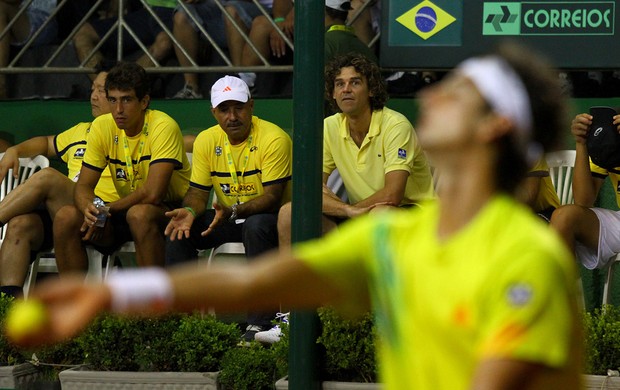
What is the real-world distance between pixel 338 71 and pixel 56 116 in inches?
106

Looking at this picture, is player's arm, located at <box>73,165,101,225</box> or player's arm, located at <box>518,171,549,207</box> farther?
player's arm, located at <box>73,165,101,225</box>

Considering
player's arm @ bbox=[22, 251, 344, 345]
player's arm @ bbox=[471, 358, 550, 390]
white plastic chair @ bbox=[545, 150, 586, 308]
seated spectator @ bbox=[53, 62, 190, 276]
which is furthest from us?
white plastic chair @ bbox=[545, 150, 586, 308]

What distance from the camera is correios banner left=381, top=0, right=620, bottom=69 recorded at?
7910mm

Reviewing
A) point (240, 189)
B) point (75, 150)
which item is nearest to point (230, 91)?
point (240, 189)

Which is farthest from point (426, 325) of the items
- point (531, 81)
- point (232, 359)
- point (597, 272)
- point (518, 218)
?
point (597, 272)

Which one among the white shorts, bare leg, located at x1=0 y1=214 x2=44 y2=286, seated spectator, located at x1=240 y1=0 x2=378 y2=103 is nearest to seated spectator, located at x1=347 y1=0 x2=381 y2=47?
seated spectator, located at x1=240 y1=0 x2=378 y2=103

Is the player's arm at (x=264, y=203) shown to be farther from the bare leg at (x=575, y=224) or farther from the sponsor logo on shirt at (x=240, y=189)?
the bare leg at (x=575, y=224)

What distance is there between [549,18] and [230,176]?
2.35 metres

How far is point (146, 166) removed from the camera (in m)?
8.43

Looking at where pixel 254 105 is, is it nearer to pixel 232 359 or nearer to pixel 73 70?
pixel 73 70

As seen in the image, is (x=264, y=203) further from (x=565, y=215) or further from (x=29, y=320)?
(x=29, y=320)

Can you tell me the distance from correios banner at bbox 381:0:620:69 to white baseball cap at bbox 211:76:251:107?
947 mm

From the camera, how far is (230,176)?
8188mm

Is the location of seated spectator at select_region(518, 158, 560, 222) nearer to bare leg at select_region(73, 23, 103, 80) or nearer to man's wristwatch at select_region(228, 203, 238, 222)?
man's wristwatch at select_region(228, 203, 238, 222)
